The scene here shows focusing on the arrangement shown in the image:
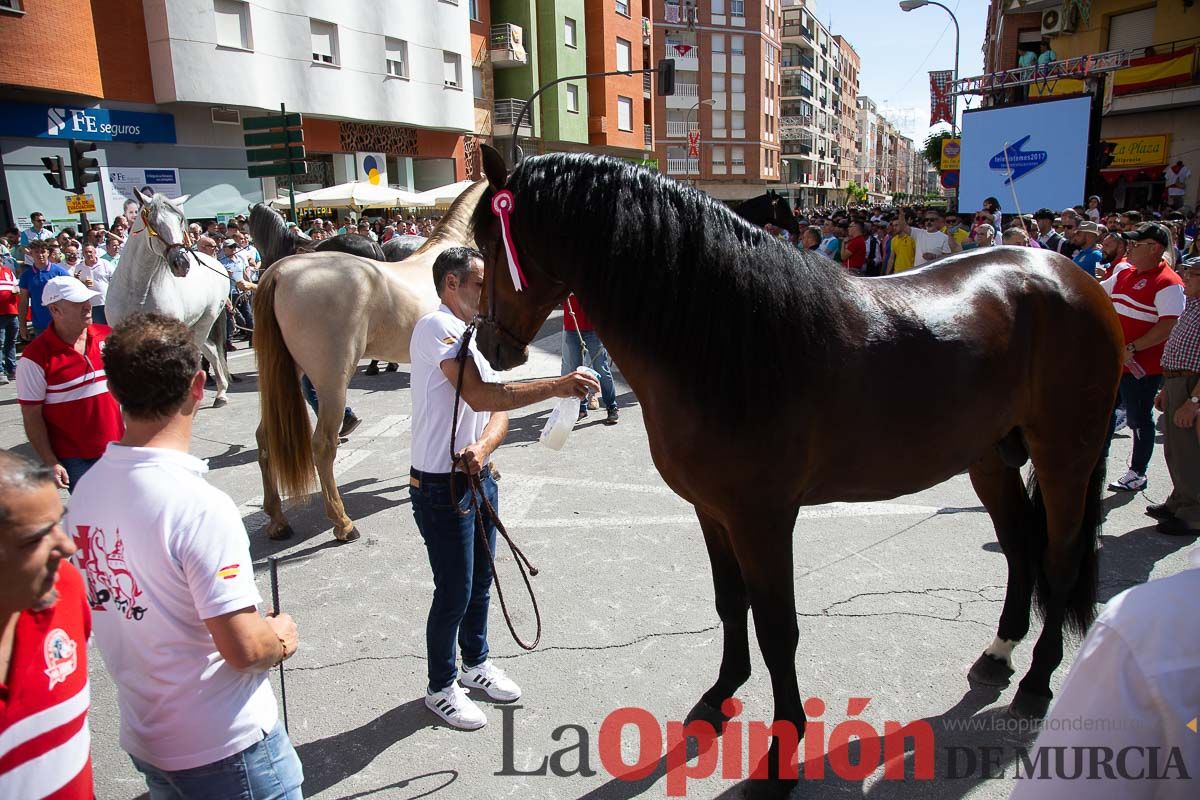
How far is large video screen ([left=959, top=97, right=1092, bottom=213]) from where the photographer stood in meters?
14.8

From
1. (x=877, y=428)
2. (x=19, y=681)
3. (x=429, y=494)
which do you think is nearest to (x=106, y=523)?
(x=19, y=681)

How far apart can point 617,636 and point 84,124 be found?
69.5ft

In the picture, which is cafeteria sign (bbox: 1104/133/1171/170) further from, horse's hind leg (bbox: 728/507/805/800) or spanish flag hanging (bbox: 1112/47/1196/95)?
horse's hind leg (bbox: 728/507/805/800)

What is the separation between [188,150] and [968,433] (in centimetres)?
2330

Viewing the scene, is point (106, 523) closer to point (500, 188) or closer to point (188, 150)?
point (500, 188)

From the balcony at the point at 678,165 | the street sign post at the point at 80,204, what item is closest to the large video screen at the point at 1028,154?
the street sign post at the point at 80,204

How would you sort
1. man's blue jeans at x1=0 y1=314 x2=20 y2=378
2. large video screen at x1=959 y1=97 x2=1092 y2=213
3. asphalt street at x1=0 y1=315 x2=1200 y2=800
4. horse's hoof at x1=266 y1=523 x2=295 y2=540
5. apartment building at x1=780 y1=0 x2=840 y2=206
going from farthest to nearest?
apartment building at x1=780 y1=0 x2=840 y2=206, large video screen at x1=959 y1=97 x2=1092 y2=213, man's blue jeans at x1=0 y1=314 x2=20 y2=378, horse's hoof at x1=266 y1=523 x2=295 y2=540, asphalt street at x1=0 y1=315 x2=1200 y2=800

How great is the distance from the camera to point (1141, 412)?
5.50 metres

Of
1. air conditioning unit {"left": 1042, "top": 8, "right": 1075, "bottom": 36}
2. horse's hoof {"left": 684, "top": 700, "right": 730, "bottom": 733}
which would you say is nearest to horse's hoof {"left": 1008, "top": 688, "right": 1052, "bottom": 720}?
horse's hoof {"left": 684, "top": 700, "right": 730, "bottom": 733}

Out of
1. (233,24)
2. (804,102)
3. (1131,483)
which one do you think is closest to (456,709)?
(1131,483)

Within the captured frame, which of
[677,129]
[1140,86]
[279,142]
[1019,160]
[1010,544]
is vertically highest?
[677,129]

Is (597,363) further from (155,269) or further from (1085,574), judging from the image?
(1085,574)

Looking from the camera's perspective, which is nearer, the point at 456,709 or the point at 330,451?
the point at 456,709

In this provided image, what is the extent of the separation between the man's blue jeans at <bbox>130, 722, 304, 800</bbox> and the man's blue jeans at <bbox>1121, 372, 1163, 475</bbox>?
593 centimetres
